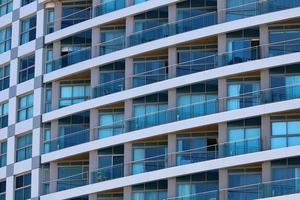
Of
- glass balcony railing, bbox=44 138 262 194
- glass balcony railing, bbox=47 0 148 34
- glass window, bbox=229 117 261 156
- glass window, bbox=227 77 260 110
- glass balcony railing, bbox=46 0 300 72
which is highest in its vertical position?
glass balcony railing, bbox=47 0 148 34

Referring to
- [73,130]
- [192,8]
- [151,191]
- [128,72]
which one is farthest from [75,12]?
[151,191]

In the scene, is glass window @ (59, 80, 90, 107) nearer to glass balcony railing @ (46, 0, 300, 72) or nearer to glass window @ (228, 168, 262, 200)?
glass balcony railing @ (46, 0, 300, 72)

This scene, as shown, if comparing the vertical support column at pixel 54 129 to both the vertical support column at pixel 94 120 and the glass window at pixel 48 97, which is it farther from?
the vertical support column at pixel 94 120

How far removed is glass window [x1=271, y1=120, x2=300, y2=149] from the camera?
79.6 m

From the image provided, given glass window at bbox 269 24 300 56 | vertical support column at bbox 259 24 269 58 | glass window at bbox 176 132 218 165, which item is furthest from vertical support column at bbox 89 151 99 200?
glass window at bbox 269 24 300 56

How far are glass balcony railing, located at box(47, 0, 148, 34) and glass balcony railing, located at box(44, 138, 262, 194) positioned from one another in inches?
407

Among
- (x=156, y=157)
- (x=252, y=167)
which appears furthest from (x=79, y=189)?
(x=252, y=167)

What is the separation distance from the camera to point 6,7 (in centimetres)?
9681

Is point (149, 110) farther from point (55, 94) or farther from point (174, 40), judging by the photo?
point (55, 94)

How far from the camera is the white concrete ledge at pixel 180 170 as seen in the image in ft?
259

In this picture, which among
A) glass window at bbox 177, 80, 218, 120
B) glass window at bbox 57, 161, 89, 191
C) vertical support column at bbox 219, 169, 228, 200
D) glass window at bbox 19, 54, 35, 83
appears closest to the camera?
vertical support column at bbox 219, 169, 228, 200

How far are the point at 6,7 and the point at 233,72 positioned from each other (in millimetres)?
21687

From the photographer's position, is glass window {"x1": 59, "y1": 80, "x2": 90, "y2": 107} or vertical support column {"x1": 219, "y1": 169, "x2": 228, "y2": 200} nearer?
vertical support column {"x1": 219, "y1": 169, "x2": 228, "y2": 200}

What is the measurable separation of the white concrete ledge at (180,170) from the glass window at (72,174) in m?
0.98
